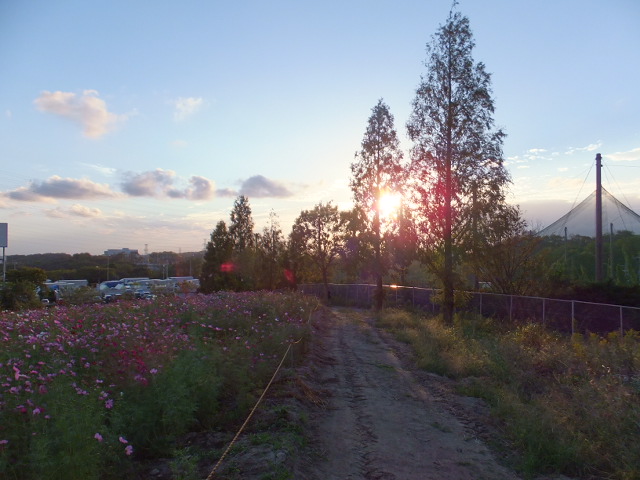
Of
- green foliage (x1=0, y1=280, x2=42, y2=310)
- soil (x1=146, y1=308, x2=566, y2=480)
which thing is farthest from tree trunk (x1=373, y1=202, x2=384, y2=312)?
soil (x1=146, y1=308, x2=566, y2=480)

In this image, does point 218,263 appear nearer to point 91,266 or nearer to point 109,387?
Answer: point 109,387

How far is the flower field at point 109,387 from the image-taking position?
410cm

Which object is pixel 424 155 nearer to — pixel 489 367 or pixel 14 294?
pixel 489 367

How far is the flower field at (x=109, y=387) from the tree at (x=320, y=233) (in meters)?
38.1

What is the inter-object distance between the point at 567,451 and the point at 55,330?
688 centimetres

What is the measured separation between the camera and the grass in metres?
6.11

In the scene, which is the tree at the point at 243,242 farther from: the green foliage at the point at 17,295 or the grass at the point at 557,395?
the grass at the point at 557,395

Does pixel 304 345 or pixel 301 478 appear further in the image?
pixel 304 345

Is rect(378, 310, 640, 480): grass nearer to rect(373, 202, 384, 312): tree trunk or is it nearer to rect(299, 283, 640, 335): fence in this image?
rect(299, 283, 640, 335): fence

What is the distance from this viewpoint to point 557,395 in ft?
27.7

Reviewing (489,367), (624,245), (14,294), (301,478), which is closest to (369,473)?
(301,478)

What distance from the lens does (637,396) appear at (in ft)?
24.5

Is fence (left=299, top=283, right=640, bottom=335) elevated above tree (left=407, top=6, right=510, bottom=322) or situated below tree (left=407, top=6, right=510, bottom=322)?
below

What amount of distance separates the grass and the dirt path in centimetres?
59
